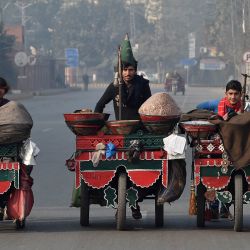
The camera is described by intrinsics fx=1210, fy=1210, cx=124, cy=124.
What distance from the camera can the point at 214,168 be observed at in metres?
11.7

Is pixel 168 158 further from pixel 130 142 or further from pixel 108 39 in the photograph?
pixel 108 39

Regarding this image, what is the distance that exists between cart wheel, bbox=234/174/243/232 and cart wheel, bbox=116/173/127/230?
3.50 ft

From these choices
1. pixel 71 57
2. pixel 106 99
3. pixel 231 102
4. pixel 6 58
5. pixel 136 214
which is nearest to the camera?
pixel 231 102

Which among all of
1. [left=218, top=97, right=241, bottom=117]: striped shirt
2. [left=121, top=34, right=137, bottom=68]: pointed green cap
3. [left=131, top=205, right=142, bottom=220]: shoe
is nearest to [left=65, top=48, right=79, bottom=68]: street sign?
[left=131, top=205, right=142, bottom=220]: shoe

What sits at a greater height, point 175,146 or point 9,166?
point 175,146

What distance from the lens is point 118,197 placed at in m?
11.7

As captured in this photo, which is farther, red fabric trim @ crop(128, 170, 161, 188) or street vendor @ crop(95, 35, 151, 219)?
street vendor @ crop(95, 35, 151, 219)

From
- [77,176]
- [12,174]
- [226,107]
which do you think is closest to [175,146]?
[226,107]

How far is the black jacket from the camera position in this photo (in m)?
12.6

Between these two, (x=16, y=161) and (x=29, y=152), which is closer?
(x=29, y=152)

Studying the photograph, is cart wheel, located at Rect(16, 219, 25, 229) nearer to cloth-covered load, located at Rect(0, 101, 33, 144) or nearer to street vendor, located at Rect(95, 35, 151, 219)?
cloth-covered load, located at Rect(0, 101, 33, 144)

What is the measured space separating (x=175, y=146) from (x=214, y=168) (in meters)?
0.47

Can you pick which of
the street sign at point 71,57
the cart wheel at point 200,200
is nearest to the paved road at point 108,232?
the cart wheel at point 200,200

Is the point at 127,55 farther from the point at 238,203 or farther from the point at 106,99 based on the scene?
the point at 238,203
